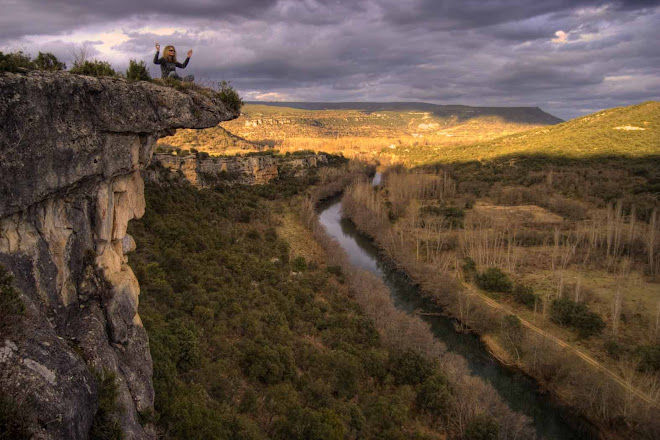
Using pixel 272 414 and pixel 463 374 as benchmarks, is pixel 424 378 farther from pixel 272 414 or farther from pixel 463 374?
pixel 272 414

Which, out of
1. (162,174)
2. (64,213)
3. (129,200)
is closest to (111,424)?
(64,213)

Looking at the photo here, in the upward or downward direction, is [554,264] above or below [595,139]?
below

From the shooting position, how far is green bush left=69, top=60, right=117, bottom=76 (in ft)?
24.9

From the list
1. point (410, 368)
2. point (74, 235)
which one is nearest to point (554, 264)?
point (410, 368)

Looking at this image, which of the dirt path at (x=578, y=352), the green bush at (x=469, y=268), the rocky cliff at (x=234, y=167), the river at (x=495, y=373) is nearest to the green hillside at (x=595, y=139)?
the rocky cliff at (x=234, y=167)

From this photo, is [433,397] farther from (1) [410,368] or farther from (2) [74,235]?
(2) [74,235]

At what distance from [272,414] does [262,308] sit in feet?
26.0

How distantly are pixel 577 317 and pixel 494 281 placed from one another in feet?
21.3

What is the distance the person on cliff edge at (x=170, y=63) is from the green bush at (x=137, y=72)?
0.88 m

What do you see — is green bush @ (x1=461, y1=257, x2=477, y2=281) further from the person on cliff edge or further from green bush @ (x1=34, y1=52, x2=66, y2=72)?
green bush @ (x1=34, y1=52, x2=66, y2=72)

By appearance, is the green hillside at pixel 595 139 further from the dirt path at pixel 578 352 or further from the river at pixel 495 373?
the river at pixel 495 373

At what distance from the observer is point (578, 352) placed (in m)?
22.5

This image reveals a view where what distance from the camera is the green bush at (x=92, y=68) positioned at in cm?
760

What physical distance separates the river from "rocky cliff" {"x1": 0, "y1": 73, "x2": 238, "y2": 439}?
1792 centimetres
